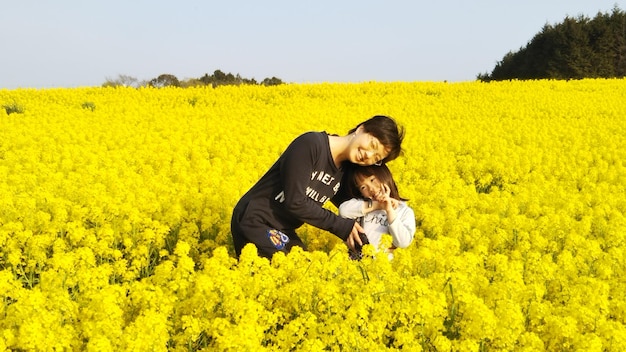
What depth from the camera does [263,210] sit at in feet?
15.6

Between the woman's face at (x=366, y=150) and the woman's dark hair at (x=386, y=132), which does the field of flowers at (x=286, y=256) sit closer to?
the woman's face at (x=366, y=150)

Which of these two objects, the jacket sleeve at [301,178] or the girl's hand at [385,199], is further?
the girl's hand at [385,199]

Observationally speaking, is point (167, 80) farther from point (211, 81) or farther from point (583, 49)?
point (583, 49)

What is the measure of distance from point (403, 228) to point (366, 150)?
0.77 m

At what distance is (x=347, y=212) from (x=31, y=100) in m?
16.8

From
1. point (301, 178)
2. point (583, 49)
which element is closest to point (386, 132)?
point (301, 178)

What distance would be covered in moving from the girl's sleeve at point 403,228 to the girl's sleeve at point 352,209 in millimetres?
328

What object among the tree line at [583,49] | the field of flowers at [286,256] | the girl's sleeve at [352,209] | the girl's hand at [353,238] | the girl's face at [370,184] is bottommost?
the field of flowers at [286,256]

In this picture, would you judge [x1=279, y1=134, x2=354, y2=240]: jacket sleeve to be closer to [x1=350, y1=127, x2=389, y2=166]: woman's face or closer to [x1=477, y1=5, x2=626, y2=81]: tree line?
[x1=350, y1=127, x2=389, y2=166]: woman's face

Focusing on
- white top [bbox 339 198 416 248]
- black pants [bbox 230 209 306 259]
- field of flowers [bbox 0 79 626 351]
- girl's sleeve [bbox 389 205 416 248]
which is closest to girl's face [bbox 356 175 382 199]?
white top [bbox 339 198 416 248]

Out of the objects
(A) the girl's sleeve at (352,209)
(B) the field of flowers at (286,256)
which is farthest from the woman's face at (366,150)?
(B) the field of flowers at (286,256)

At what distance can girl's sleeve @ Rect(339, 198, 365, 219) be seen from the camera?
4.85m

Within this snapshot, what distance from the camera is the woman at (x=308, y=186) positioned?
14.3 ft

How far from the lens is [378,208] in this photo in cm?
483
